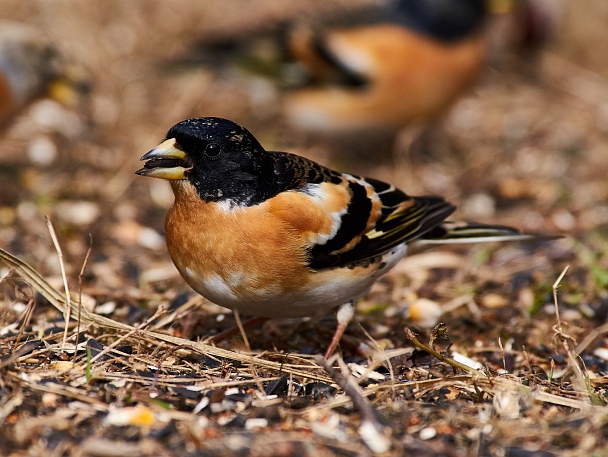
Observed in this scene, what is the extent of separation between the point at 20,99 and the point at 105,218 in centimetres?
96

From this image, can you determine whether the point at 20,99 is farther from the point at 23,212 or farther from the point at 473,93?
the point at 473,93

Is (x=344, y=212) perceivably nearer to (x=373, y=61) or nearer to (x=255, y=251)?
(x=255, y=251)

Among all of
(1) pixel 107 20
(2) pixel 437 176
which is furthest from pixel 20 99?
(2) pixel 437 176

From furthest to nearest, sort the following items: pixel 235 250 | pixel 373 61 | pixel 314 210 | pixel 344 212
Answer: pixel 373 61 → pixel 344 212 → pixel 314 210 → pixel 235 250

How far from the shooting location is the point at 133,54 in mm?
5922

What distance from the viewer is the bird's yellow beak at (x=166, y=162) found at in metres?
2.34

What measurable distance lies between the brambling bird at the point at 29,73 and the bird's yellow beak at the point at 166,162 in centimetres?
231

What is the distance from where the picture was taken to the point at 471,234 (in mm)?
3012

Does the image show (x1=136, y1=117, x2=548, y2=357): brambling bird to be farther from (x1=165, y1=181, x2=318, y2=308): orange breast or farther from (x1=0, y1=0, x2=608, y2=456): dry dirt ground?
(x1=0, y1=0, x2=608, y2=456): dry dirt ground

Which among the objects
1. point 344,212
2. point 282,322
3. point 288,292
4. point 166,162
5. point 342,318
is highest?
point 166,162

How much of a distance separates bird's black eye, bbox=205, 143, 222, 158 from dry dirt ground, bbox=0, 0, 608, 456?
0.50m

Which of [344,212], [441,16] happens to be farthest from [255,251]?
[441,16]

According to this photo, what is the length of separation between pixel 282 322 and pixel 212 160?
0.87 meters

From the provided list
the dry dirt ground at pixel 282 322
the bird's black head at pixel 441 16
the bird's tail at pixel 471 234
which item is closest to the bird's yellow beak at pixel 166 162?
the dry dirt ground at pixel 282 322
